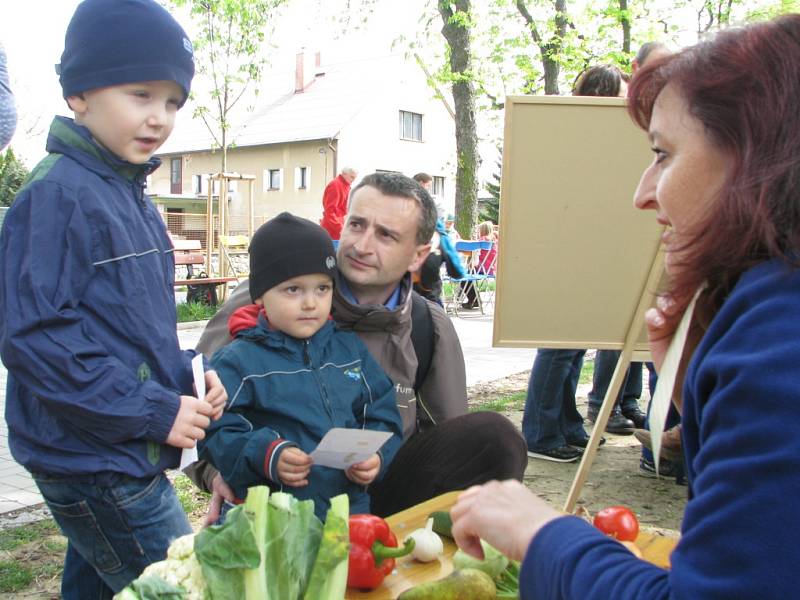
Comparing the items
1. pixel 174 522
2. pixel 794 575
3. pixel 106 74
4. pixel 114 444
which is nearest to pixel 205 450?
pixel 174 522

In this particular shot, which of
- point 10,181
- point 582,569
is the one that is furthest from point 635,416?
point 10,181

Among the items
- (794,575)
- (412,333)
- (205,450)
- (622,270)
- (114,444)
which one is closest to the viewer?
(794,575)

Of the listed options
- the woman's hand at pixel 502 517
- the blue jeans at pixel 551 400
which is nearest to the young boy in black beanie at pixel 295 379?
the woman's hand at pixel 502 517

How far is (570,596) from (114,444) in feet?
3.83

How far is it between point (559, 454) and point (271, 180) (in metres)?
34.7

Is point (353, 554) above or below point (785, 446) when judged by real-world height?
below

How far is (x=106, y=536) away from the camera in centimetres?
185

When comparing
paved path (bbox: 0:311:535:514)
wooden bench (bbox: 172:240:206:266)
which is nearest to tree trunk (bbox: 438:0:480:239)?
paved path (bbox: 0:311:535:514)

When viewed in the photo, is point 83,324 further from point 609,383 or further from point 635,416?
point 635,416

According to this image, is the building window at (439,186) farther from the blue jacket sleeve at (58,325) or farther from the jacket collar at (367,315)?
the blue jacket sleeve at (58,325)

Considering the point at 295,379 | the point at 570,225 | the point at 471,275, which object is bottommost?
the point at 471,275

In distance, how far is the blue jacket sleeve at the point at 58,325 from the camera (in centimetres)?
168

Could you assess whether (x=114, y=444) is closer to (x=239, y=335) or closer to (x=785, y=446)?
(x=239, y=335)

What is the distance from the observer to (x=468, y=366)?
26.2 feet
